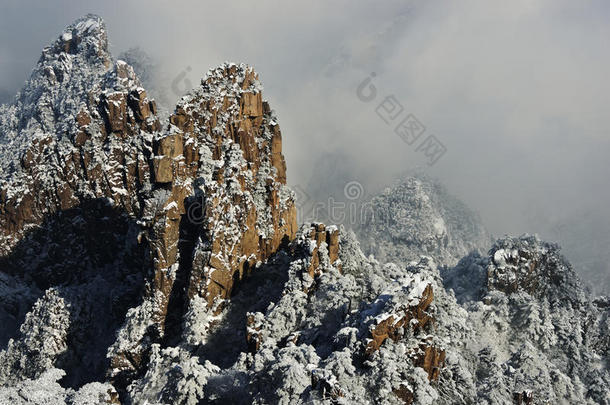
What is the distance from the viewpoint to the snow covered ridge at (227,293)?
→ 2076 inches

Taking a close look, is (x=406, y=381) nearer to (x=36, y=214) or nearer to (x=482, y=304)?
(x=482, y=304)

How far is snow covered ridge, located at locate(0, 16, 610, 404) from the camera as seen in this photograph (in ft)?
173

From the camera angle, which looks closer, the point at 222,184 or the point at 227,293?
the point at 227,293

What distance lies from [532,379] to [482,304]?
3008cm

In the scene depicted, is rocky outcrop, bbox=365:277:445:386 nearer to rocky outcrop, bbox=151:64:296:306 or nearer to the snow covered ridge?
the snow covered ridge

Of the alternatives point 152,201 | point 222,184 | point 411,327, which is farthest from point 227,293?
point 411,327

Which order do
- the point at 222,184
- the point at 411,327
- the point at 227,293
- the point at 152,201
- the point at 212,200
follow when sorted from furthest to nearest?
1. the point at 152,201
2. the point at 222,184
3. the point at 227,293
4. the point at 212,200
5. the point at 411,327

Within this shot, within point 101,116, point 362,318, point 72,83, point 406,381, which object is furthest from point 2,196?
point 406,381

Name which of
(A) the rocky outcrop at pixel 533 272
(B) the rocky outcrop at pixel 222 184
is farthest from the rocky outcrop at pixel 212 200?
(A) the rocky outcrop at pixel 533 272

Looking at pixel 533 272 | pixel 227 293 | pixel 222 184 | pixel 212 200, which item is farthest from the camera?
pixel 533 272

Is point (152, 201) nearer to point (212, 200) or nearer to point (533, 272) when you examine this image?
point (212, 200)

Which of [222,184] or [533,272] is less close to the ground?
[533,272]

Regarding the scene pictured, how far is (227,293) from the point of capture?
74125mm

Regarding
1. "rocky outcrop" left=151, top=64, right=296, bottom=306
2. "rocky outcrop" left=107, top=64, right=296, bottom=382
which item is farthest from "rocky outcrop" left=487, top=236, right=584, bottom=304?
"rocky outcrop" left=107, top=64, right=296, bottom=382
